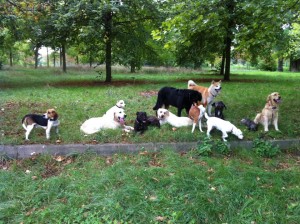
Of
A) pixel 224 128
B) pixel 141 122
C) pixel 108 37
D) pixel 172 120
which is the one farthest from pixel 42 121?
pixel 108 37

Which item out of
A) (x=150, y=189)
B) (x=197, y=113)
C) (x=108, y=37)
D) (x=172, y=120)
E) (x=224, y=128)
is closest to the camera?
(x=150, y=189)

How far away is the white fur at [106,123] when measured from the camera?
22.4ft

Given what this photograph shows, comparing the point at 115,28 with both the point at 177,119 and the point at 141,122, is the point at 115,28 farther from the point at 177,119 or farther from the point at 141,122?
the point at 141,122

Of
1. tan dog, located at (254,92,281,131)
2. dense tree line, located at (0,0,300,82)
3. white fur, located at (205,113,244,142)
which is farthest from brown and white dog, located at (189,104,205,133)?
dense tree line, located at (0,0,300,82)

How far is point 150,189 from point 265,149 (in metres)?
2.57

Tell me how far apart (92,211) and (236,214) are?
2007 millimetres

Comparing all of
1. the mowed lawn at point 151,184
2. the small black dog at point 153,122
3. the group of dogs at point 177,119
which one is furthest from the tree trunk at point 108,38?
the mowed lawn at point 151,184

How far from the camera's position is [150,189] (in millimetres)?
4812

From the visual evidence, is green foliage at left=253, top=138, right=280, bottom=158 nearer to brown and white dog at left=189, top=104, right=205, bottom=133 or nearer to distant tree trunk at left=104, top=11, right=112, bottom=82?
brown and white dog at left=189, top=104, right=205, bottom=133

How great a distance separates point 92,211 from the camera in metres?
4.33

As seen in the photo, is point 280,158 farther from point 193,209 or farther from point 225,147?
point 193,209

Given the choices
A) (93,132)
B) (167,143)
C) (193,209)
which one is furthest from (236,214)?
(93,132)

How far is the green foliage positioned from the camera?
596cm

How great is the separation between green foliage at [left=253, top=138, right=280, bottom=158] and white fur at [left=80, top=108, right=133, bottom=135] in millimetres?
2739
